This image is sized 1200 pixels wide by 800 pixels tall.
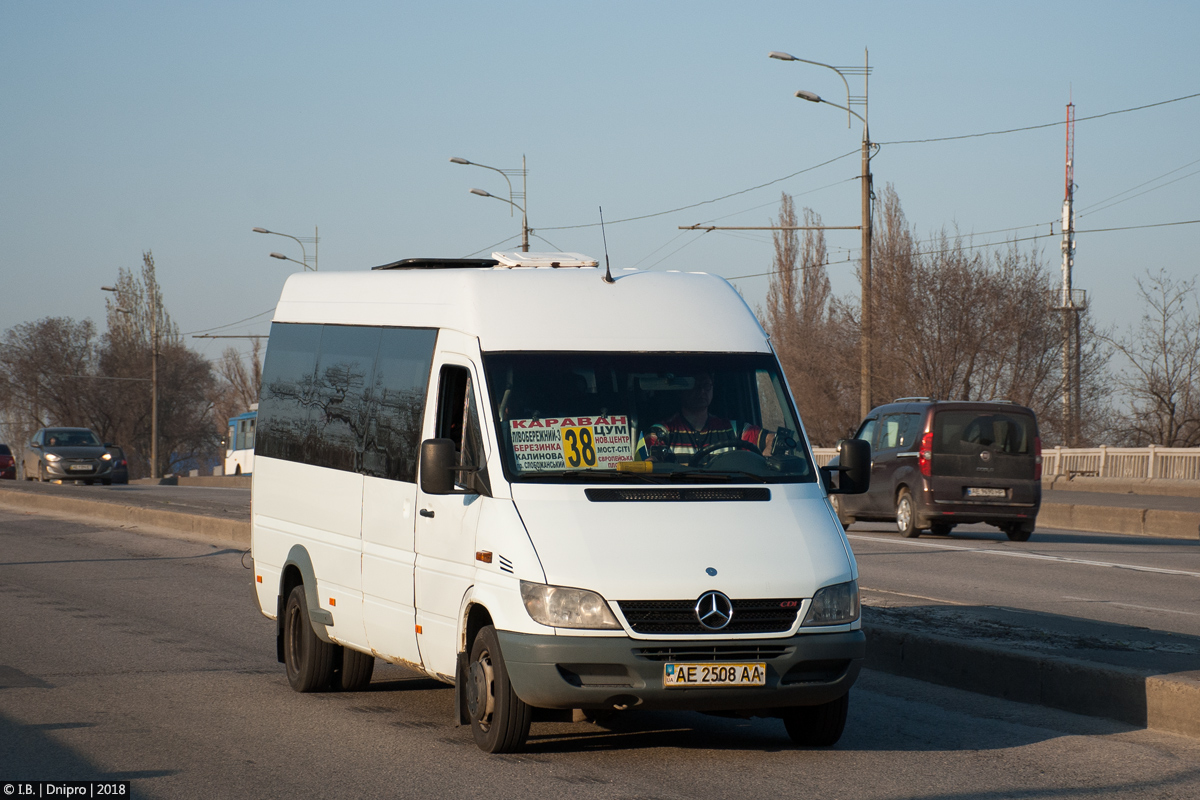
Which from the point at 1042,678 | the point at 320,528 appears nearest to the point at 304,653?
the point at 320,528

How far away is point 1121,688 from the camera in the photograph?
7621 mm

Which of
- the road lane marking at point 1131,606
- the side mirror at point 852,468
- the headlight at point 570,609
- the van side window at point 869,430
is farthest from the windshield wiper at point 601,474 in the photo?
the van side window at point 869,430

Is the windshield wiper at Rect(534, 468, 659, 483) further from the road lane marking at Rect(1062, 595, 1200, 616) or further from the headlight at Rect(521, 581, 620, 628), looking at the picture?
the road lane marking at Rect(1062, 595, 1200, 616)

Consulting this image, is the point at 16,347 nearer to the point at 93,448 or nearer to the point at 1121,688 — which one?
the point at 93,448

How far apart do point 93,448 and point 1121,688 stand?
40238 millimetres

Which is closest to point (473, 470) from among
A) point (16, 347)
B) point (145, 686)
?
point (145, 686)

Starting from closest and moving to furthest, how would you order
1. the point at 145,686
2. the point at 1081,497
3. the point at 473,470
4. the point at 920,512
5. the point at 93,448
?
the point at 473,470
the point at 145,686
the point at 920,512
the point at 1081,497
the point at 93,448

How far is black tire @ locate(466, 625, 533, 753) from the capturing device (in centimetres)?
638

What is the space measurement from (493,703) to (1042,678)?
11.3ft

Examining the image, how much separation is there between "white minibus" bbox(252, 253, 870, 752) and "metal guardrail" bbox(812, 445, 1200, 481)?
30.3 m

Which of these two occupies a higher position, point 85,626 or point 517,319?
point 517,319

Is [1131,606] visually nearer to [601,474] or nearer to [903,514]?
[601,474]

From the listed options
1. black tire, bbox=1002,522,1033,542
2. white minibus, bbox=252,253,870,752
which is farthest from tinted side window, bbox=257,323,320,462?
black tire, bbox=1002,522,1033,542

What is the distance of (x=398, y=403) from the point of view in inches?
307
